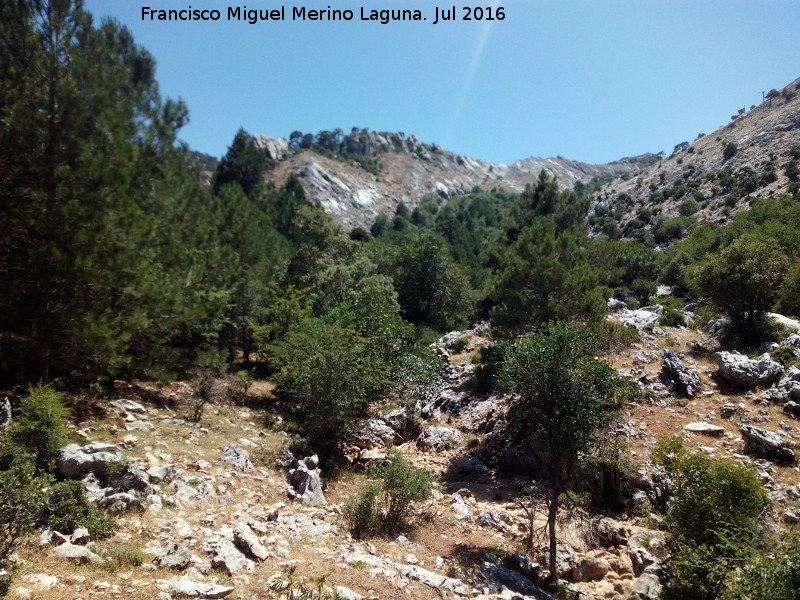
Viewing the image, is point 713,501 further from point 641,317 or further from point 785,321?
point 641,317

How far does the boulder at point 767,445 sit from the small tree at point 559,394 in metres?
5.56

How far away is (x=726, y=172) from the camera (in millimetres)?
55156

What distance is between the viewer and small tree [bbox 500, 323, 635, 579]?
863cm

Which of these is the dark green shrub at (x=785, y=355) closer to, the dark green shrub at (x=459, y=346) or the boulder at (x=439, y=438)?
the boulder at (x=439, y=438)

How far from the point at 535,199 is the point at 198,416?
29322 mm

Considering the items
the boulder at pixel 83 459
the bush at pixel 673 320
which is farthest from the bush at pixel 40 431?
the bush at pixel 673 320

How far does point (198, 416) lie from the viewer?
41.2 feet

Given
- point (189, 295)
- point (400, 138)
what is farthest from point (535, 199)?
point (400, 138)

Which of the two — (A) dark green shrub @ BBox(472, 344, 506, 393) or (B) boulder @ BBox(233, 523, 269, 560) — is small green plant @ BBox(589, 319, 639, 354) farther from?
(B) boulder @ BBox(233, 523, 269, 560)

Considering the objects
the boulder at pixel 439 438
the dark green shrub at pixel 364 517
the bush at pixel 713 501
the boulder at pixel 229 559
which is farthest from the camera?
the boulder at pixel 439 438

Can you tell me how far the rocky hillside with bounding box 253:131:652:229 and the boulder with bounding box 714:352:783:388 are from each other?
68372 mm

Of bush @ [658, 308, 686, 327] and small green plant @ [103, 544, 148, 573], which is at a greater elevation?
bush @ [658, 308, 686, 327]

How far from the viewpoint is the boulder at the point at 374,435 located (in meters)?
14.8

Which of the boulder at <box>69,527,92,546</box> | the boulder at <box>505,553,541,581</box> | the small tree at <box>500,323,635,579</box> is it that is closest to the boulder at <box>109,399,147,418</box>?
the boulder at <box>69,527,92,546</box>
